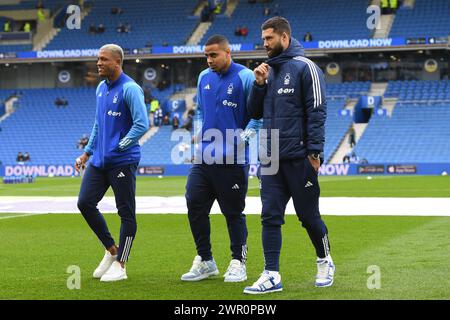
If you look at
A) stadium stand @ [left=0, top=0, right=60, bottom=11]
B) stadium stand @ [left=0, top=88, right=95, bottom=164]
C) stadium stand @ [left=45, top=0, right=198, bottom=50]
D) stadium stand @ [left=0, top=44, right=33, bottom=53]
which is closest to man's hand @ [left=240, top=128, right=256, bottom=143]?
stadium stand @ [left=0, top=88, right=95, bottom=164]

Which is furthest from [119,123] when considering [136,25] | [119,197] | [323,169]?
[136,25]

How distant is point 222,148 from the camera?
8.30m

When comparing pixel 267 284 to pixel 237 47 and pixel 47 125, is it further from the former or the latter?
pixel 47 125

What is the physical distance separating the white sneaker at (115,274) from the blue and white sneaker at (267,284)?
4.99ft

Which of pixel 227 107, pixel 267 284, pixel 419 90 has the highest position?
pixel 419 90

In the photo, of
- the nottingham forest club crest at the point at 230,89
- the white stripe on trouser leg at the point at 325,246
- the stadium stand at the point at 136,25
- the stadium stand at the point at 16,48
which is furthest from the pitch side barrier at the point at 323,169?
the white stripe on trouser leg at the point at 325,246

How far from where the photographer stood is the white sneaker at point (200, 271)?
815cm

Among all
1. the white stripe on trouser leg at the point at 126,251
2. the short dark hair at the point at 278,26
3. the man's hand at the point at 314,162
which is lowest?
the white stripe on trouser leg at the point at 126,251

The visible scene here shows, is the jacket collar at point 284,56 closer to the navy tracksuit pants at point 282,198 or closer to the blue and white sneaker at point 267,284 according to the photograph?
the navy tracksuit pants at point 282,198

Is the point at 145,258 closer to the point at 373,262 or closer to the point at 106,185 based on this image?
the point at 106,185

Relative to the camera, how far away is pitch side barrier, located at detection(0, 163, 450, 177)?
41906 millimetres

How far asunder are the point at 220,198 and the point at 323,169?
3523 centimetres

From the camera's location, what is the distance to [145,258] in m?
9.99

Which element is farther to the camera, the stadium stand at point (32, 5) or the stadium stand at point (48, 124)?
the stadium stand at point (32, 5)
